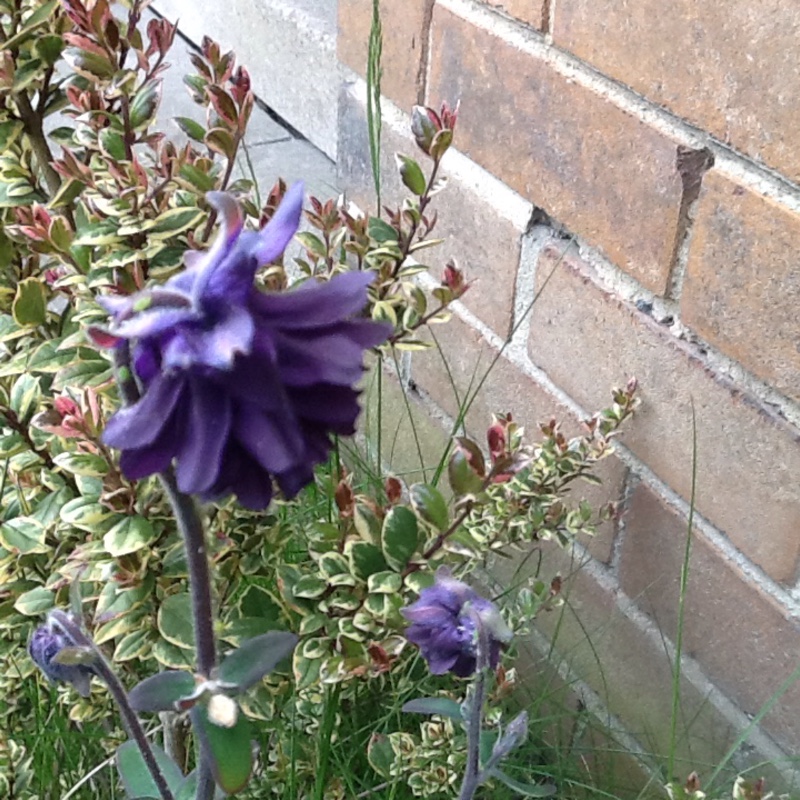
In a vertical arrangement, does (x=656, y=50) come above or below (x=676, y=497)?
above

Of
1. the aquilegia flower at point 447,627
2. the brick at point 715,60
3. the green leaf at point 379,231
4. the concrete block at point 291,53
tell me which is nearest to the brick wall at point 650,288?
the brick at point 715,60

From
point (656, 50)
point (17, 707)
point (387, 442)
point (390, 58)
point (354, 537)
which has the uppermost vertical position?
point (656, 50)

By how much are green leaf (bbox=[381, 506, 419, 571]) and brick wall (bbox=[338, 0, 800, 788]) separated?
9.1 inches

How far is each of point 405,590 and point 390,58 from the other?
54cm

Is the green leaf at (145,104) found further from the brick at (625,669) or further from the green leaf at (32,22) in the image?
the brick at (625,669)

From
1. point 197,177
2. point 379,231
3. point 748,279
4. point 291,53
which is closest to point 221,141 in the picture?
point 197,177

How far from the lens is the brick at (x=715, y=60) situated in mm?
593

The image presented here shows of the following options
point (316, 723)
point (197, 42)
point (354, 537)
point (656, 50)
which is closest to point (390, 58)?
point (656, 50)

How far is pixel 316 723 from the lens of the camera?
33.4 inches

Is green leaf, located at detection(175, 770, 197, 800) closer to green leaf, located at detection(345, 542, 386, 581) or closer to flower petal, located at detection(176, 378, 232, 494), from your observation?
green leaf, located at detection(345, 542, 386, 581)

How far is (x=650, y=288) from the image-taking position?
751 millimetres

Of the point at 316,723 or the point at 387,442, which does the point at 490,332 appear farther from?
the point at 316,723

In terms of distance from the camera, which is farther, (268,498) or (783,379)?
(783,379)

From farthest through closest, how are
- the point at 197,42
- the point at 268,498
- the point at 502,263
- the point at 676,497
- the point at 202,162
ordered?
the point at 197,42 < the point at 502,263 < the point at 676,497 < the point at 202,162 < the point at 268,498
